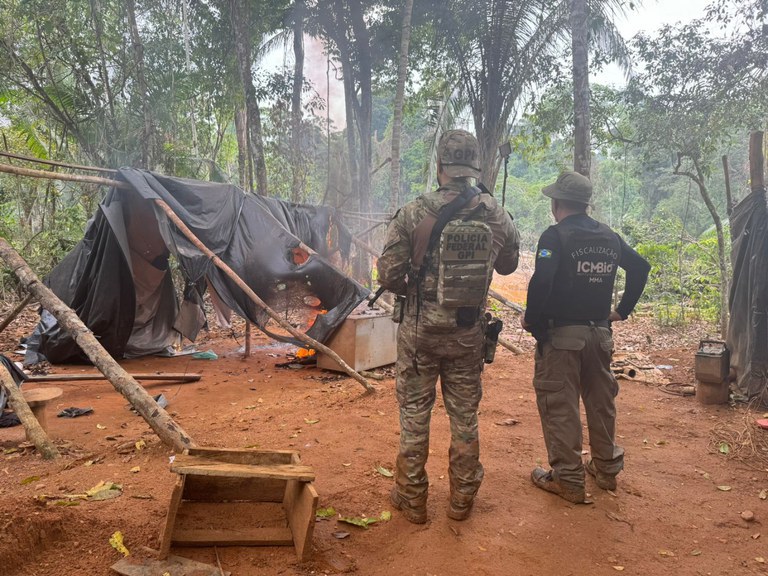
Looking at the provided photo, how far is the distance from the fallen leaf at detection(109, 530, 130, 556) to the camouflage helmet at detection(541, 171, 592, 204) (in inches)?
123

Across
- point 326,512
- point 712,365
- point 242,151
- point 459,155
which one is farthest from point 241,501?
point 242,151

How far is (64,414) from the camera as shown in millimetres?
4988

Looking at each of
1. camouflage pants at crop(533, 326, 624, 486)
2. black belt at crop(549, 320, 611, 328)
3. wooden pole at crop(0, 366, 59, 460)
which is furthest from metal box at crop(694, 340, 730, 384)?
wooden pole at crop(0, 366, 59, 460)

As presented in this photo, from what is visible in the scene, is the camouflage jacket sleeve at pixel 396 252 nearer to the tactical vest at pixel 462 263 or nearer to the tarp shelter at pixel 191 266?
the tactical vest at pixel 462 263

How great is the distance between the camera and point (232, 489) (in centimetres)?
277

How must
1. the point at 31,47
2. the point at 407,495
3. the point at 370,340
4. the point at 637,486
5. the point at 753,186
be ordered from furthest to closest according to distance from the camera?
1. the point at 31,47
2. the point at 370,340
3. the point at 753,186
4. the point at 637,486
5. the point at 407,495

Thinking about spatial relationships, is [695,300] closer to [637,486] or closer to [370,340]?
[370,340]

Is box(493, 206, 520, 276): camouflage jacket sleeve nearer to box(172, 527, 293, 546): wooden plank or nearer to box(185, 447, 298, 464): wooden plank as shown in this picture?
box(185, 447, 298, 464): wooden plank

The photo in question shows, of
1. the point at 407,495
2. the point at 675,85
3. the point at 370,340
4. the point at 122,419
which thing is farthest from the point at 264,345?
the point at 675,85

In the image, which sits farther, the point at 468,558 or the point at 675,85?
the point at 675,85

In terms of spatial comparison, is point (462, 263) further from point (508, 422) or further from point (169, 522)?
point (508, 422)

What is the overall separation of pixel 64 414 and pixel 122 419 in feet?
1.93

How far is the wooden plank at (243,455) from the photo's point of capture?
9.05ft

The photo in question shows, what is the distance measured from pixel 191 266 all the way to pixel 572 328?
14.8 feet
